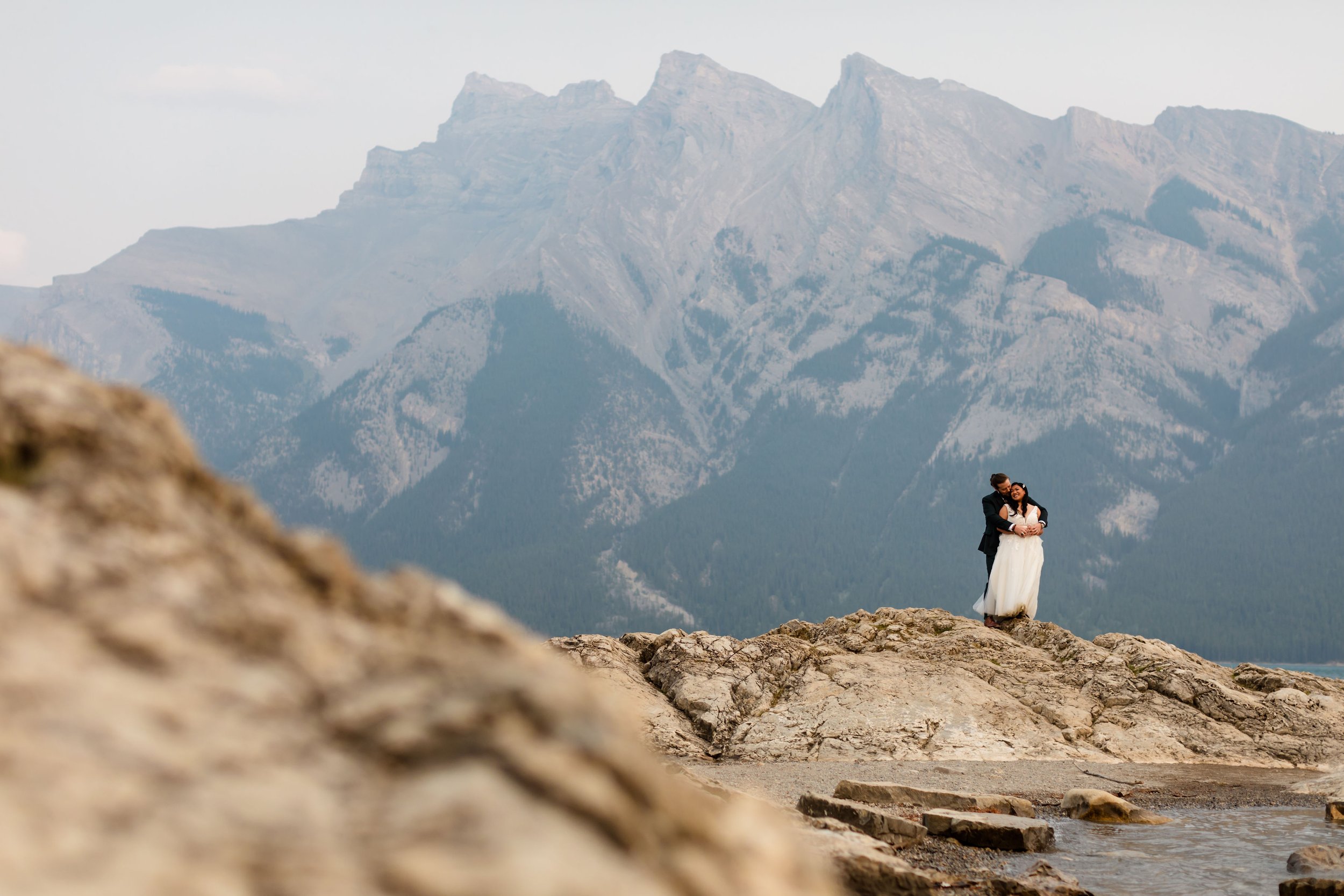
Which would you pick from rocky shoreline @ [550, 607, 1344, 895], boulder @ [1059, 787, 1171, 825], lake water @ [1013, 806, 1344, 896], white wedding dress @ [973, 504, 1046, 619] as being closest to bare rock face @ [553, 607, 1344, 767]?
rocky shoreline @ [550, 607, 1344, 895]

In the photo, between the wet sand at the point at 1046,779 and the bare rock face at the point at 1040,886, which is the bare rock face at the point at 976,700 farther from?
the bare rock face at the point at 1040,886

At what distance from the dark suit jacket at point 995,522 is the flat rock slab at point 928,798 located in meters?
8.43

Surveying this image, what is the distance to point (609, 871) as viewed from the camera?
7.52 ft

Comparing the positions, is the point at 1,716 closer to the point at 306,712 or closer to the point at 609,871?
the point at 306,712

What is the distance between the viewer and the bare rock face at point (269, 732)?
2.20 m

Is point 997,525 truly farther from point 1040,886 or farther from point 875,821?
point 1040,886

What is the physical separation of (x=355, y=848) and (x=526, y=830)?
36cm

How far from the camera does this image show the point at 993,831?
33.0ft

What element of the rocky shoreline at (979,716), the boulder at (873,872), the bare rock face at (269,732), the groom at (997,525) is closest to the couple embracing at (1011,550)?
the groom at (997,525)

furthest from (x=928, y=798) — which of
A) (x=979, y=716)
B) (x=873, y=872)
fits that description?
(x=979, y=716)

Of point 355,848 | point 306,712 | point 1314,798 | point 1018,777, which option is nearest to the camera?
point 355,848

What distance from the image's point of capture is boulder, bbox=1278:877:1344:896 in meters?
8.12

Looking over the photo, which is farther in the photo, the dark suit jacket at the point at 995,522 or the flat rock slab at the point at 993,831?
the dark suit jacket at the point at 995,522

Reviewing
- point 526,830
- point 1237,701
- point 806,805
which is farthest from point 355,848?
point 1237,701
